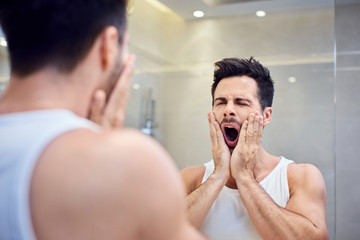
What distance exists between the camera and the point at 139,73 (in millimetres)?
2562

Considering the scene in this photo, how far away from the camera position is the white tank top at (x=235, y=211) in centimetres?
134

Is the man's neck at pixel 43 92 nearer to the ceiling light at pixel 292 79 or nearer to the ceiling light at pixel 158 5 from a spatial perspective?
the ceiling light at pixel 292 79

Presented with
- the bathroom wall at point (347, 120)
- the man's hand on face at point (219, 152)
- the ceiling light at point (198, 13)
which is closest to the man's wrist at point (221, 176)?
the man's hand on face at point (219, 152)

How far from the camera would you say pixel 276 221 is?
1.25 m

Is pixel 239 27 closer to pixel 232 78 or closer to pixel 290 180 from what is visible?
pixel 232 78

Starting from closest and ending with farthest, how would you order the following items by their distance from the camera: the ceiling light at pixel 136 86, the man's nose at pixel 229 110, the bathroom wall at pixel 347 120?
Answer: 1. the man's nose at pixel 229 110
2. the bathroom wall at pixel 347 120
3. the ceiling light at pixel 136 86

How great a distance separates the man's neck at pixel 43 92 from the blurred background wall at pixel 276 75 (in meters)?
1.84

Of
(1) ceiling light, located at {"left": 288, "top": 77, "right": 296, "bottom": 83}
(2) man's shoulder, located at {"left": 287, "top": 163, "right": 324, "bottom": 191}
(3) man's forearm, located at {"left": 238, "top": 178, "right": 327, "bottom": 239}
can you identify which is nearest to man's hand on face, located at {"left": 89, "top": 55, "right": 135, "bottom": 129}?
(3) man's forearm, located at {"left": 238, "top": 178, "right": 327, "bottom": 239}

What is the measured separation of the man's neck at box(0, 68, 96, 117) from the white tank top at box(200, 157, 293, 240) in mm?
972

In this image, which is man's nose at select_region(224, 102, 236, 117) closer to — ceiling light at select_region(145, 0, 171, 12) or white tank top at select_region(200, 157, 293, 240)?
white tank top at select_region(200, 157, 293, 240)

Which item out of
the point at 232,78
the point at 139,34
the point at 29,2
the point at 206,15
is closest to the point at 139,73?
the point at 139,34

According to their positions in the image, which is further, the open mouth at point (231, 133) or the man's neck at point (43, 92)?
the open mouth at point (231, 133)

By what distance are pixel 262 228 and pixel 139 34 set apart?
1.64m

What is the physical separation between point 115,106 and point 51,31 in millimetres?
148
